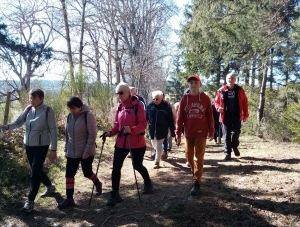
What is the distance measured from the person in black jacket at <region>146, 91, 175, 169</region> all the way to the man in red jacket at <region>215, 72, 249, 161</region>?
1142mm

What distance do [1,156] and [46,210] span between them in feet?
8.40

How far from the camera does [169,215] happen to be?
4.43 m

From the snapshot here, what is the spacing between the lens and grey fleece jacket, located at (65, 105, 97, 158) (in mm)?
4996

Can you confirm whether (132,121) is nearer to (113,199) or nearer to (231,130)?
(113,199)

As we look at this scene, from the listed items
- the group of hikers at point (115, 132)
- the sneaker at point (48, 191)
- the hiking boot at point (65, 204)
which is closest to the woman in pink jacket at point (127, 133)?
the group of hikers at point (115, 132)

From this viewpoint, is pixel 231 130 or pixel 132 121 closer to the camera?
pixel 132 121

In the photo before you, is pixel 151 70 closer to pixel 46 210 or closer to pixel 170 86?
pixel 46 210

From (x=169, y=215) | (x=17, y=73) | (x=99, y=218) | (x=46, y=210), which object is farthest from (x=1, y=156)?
(x=17, y=73)

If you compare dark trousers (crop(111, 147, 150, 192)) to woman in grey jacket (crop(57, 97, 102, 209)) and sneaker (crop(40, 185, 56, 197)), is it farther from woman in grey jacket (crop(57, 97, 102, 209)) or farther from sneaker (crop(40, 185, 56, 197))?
sneaker (crop(40, 185, 56, 197))

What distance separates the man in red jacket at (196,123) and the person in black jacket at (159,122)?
217 cm

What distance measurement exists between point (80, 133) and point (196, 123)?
180 cm

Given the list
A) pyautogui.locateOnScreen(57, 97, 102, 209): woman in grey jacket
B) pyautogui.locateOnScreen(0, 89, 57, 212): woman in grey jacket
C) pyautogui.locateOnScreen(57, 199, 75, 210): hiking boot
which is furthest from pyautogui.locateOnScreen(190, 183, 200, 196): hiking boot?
pyautogui.locateOnScreen(0, 89, 57, 212): woman in grey jacket

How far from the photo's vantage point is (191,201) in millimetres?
4812

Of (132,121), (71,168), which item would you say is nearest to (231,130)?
(132,121)
